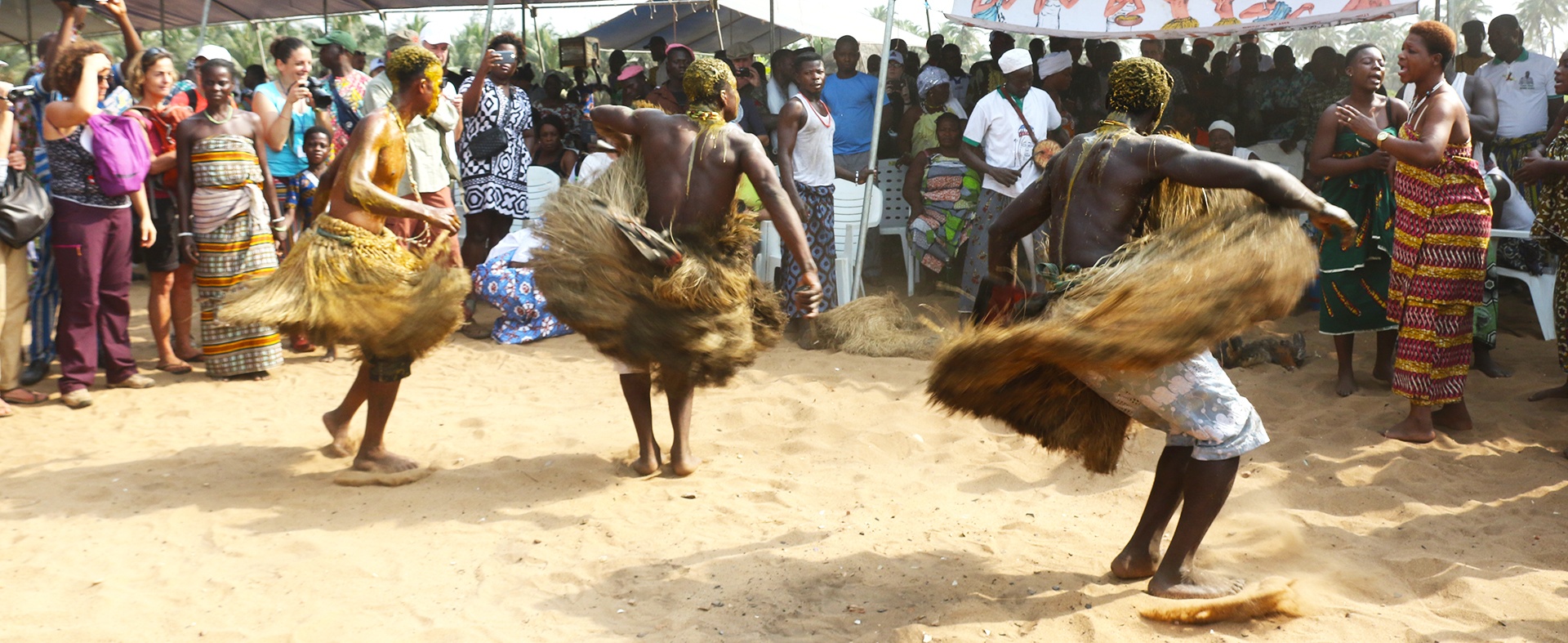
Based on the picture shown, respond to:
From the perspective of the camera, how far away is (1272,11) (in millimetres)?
7551

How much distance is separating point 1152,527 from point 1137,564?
14 cm

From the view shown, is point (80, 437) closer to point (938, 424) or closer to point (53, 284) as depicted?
point (53, 284)

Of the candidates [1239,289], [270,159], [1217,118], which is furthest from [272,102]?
[1217,118]

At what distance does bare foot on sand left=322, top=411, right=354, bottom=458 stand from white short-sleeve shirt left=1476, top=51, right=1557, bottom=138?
7.93 metres

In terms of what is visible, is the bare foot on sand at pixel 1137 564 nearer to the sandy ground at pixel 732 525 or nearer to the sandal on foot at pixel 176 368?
the sandy ground at pixel 732 525

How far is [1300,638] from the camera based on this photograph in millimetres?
3104

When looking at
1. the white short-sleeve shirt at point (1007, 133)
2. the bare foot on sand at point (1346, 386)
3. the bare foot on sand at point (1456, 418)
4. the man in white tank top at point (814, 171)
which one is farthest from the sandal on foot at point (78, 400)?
the bare foot on sand at point (1456, 418)

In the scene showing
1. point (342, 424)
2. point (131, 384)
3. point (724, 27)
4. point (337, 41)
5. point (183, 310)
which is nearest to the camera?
point (342, 424)

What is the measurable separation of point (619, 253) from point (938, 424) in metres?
2.33

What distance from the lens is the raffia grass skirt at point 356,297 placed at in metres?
4.17

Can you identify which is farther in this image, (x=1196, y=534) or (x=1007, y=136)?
(x=1007, y=136)

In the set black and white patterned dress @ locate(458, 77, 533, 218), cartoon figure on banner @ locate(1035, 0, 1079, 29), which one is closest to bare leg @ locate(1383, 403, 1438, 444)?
cartoon figure on banner @ locate(1035, 0, 1079, 29)

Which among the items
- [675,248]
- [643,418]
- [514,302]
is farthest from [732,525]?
[514,302]

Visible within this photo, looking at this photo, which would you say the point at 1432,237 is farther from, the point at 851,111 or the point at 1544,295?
the point at 851,111
